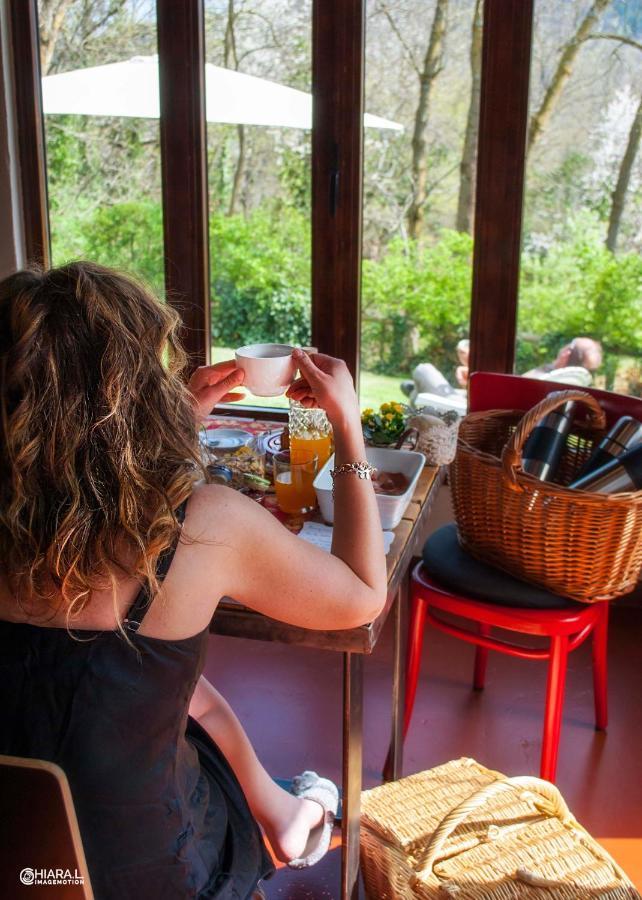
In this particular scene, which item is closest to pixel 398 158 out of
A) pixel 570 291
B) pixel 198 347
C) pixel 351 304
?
pixel 351 304

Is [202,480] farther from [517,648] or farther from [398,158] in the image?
[398,158]

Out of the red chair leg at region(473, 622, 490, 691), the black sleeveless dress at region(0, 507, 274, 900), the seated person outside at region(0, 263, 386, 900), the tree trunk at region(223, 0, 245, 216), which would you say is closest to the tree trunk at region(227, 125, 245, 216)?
the tree trunk at region(223, 0, 245, 216)

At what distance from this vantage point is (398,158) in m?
3.05

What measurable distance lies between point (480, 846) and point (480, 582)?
0.65 meters

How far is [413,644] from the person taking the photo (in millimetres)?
2270

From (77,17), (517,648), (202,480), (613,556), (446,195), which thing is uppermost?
(77,17)

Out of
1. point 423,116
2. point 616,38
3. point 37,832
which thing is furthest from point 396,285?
point 37,832

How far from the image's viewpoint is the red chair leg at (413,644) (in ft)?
7.39

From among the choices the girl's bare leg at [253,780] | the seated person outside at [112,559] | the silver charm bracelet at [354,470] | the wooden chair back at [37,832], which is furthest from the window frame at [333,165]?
the wooden chair back at [37,832]

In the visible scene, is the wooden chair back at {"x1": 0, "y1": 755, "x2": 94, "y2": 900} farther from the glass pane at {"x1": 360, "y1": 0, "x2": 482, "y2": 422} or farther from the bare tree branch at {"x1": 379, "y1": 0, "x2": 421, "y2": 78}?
the bare tree branch at {"x1": 379, "y1": 0, "x2": 421, "y2": 78}

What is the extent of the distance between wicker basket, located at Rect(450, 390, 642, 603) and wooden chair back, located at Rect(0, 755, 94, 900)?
1.27 metres

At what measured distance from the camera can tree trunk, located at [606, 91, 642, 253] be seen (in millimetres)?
2830

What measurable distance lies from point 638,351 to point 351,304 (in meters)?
0.94

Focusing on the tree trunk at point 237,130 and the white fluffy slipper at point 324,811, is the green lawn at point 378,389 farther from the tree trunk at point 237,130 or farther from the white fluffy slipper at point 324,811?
the white fluffy slipper at point 324,811
